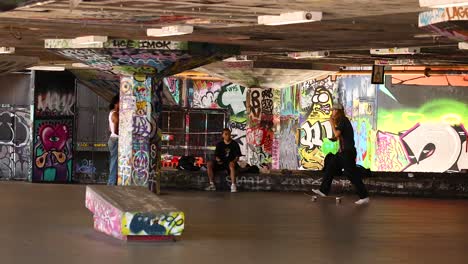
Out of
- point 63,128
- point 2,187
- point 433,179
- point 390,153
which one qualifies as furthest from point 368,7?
point 390,153

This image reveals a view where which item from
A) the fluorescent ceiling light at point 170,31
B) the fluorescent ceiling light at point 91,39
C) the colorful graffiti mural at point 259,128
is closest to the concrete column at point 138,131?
the fluorescent ceiling light at point 91,39

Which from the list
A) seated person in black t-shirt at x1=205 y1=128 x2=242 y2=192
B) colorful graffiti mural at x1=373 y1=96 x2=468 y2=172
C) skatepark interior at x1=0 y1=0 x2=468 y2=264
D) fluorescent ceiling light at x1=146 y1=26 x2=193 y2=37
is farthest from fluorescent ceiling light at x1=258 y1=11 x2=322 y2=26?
colorful graffiti mural at x1=373 y1=96 x2=468 y2=172

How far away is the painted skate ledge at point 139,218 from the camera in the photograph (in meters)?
12.7

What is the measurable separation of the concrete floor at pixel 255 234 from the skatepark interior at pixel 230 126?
51mm

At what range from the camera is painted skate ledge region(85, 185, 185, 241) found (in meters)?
12.7

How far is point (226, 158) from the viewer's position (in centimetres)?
2594

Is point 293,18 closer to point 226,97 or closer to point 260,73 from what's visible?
point 260,73

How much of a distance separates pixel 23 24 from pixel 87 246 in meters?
8.01

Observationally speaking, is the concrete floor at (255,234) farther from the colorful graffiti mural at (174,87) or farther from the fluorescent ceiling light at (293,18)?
the colorful graffiti mural at (174,87)

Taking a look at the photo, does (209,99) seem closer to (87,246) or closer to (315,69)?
(315,69)

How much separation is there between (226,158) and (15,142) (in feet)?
30.8

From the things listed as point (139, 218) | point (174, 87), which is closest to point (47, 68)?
point (174, 87)

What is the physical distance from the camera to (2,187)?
1033 inches

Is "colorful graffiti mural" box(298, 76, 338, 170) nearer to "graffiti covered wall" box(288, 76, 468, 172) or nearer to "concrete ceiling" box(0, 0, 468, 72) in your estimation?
"graffiti covered wall" box(288, 76, 468, 172)
